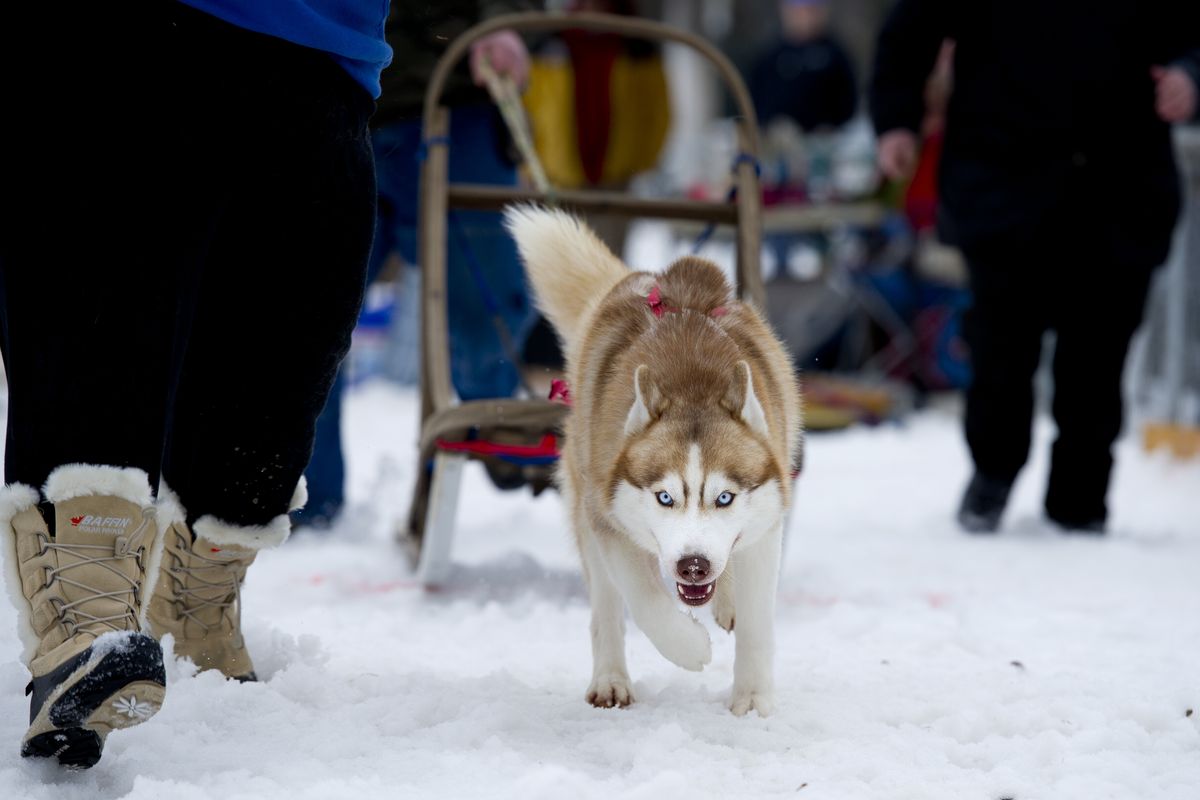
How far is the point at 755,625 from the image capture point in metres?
2.10

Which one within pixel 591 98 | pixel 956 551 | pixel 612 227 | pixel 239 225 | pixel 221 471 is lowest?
pixel 956 551

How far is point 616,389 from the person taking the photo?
2.11 meters

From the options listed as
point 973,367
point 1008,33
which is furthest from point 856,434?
point 1008,33

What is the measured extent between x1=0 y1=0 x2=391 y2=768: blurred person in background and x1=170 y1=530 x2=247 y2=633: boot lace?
204 mm

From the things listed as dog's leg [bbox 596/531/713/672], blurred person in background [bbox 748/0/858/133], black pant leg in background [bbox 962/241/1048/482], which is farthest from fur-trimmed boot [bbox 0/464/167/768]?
blurred person in background [bbox 748/0/858/133]

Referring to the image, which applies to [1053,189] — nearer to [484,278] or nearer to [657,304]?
[484,278]

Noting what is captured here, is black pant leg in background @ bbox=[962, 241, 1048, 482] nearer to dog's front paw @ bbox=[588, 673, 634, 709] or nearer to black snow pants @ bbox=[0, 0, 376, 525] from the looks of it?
dog's front paw @ bbox=[588, 673, 634, 709]

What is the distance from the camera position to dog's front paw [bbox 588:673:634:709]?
210 cm

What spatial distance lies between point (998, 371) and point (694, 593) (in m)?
2.38

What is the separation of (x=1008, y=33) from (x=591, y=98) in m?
3.58

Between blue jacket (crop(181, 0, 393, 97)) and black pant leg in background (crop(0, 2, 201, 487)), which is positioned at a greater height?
blue jacket (crop(181, 0, 393, 97))

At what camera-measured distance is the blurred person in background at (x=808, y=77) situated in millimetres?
7859

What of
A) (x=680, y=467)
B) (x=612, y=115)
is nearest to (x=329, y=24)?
(x=680, y=467)

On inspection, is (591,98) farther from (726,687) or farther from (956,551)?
(726,687)
